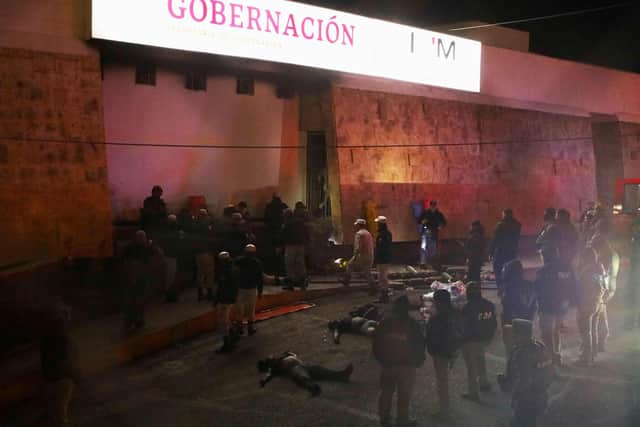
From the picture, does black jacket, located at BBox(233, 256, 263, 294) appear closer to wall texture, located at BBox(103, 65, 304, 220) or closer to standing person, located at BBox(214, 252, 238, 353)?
standing person, located at BBox(214, 252, 238, 353)

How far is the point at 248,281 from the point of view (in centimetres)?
981

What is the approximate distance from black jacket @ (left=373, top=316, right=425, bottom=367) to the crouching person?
173cm

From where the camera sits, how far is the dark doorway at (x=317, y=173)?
17141mm

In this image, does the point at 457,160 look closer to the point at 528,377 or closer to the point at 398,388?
the point at 398,388

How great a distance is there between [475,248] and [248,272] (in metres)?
4.83

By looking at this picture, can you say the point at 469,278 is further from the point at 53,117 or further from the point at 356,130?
the point at 53,117

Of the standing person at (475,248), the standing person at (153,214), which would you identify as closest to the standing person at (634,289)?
the standing person at (475,248)

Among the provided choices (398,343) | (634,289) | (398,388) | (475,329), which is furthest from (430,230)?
(398,343)

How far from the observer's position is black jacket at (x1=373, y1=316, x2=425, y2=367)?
19.9 feet

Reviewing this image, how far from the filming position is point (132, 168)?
1397cm

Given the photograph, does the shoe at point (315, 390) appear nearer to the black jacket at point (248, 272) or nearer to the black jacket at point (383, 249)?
the black jacket at point (248, 272)

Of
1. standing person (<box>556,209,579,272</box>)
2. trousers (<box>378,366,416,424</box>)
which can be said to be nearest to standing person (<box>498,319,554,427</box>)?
trousers (<box>378,366,416,424</box>)

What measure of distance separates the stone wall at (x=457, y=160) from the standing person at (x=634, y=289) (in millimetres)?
6956

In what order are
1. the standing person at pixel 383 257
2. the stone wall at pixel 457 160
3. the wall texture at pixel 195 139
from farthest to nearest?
the stone wall at pixel 457 160, the wall texture at pixel 195 139, the standing person at pixel 383 257
